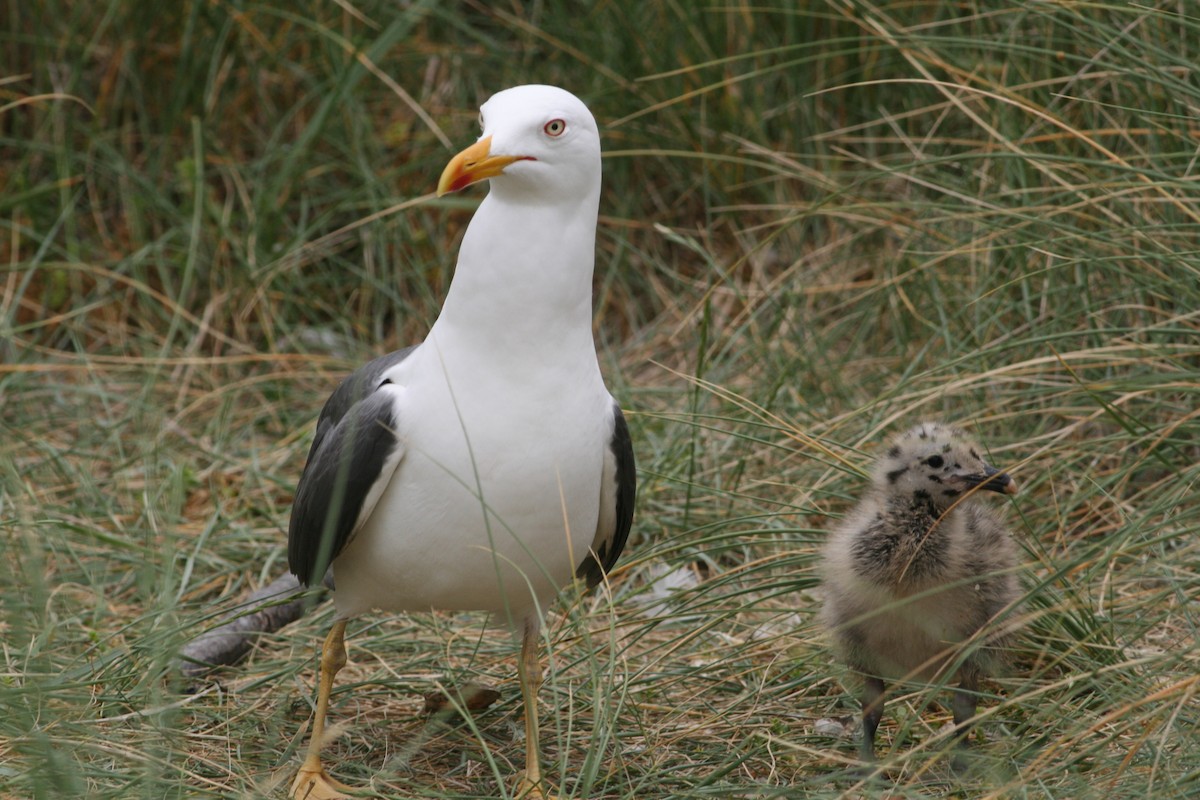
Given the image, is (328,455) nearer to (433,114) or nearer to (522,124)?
(522,124)

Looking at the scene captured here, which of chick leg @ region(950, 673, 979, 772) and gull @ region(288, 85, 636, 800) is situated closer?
gull @ region(288, 85, 636, 800)

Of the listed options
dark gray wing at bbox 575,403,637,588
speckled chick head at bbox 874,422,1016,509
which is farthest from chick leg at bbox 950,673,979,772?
dark gray wing at bbox 575,403,637,588

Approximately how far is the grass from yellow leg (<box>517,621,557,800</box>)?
3.0 inches

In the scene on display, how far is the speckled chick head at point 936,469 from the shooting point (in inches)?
128

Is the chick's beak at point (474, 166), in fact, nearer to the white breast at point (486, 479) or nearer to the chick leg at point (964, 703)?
the white breast at point (486, 479)

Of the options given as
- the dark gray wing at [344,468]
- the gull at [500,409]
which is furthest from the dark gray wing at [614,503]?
the dark gray wing at [344,468]

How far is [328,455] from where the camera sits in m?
3.21

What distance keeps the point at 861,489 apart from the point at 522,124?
160 centimetres

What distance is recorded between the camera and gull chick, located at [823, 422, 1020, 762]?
10.5 ft

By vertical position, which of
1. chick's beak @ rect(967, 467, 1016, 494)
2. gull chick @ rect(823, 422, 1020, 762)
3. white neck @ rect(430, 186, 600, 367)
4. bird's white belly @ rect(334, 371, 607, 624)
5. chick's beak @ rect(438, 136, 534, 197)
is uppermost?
chick's beak @ rect(438, 136, 534, 197)

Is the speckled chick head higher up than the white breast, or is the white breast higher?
the white breast

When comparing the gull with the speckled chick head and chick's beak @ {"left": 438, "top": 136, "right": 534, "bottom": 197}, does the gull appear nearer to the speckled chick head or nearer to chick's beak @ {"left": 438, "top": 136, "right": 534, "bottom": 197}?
chick's beak @ {"left": 438, "top": 136, "right": 534, "bottom": 197}

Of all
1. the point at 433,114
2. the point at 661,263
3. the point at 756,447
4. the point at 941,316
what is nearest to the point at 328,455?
the point at 756,447

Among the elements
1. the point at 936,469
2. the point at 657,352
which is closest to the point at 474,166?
the point at 936,469
